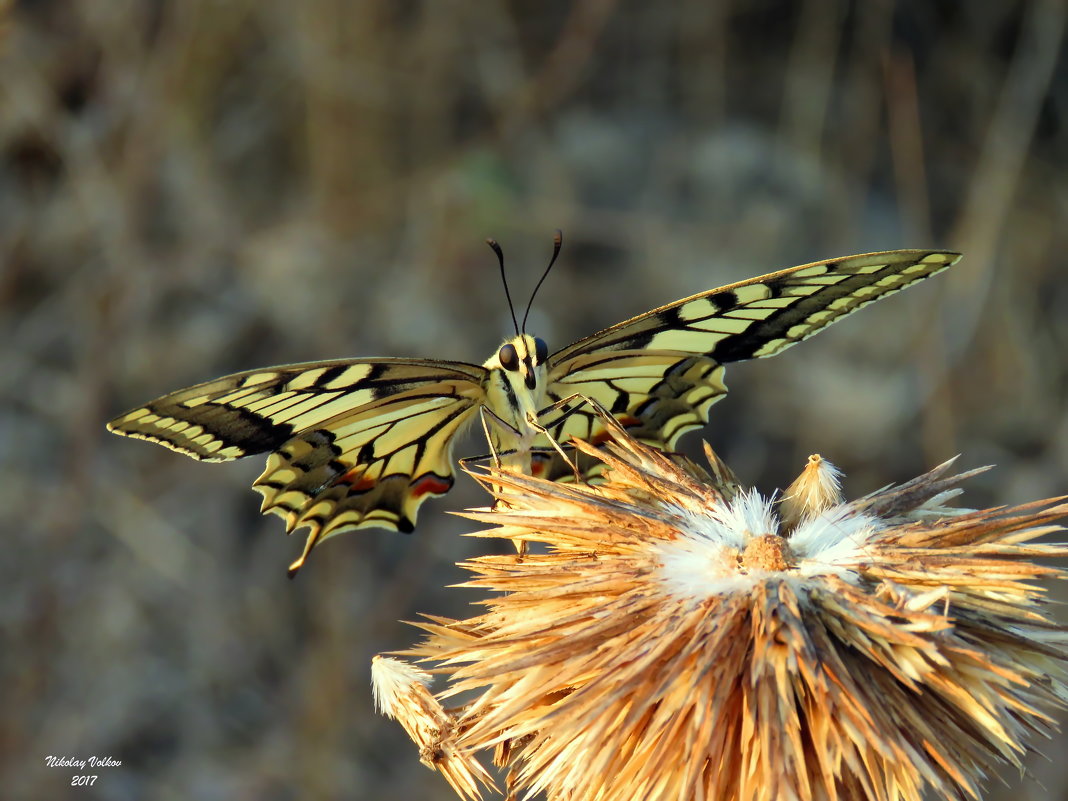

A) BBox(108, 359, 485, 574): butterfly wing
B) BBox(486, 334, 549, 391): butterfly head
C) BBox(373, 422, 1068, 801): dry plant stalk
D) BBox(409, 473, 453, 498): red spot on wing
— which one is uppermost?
BBox(486, 334, 549, 391): butterfly head

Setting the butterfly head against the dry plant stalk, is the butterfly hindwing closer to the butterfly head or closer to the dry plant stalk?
the butterfly head

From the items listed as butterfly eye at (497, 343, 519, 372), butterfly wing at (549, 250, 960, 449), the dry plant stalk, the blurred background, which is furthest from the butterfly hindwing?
the blurred background

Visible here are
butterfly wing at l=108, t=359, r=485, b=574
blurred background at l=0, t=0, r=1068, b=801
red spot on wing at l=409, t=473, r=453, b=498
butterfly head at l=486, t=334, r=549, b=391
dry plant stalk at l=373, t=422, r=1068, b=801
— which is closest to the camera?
dry plant stalk at l=373, t=422, r=1068, b=801

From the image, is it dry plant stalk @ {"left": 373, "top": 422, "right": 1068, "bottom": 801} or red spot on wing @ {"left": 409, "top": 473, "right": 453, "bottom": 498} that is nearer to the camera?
dry plant stalk @ {"left": 373, "top": 422, "right": 1068, "bottom": 801}

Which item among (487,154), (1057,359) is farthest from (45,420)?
(1057,359)

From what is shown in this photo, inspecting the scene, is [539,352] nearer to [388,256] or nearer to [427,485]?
[427,485]

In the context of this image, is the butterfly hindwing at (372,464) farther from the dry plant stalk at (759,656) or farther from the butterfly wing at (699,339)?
the dry plant stalk at (759,656)

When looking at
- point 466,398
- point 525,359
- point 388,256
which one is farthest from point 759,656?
point 388,256

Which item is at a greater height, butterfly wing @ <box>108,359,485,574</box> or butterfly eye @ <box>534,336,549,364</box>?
butterfly eye @ <box>534,336,549,364</box>
